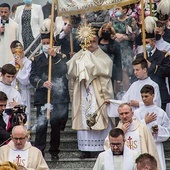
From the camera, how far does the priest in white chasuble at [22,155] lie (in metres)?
18.6

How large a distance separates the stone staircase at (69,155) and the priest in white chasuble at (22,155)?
215cm

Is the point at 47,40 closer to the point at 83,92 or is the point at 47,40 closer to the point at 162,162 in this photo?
the point at 83,92

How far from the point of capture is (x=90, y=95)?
70.7ft

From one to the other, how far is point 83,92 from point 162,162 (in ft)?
7.39

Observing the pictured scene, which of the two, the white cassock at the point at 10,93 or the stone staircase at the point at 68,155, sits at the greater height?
the white cassock at the point at 10,93

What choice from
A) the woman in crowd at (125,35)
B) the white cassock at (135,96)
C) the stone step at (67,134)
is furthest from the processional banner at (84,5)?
the stone step at (67,134)

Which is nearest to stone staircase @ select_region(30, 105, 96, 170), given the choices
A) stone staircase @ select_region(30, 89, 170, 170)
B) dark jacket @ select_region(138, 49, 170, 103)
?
stone staircase @ select_region(30, 89, 170, 170)

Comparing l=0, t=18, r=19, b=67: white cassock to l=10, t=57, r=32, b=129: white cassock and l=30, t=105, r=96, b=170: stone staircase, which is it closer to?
l=10, t=57, r=32, b=129: white cassock

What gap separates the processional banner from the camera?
864 inches

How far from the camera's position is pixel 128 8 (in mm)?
22969

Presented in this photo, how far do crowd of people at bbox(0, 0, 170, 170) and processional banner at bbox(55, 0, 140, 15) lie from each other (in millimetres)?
323

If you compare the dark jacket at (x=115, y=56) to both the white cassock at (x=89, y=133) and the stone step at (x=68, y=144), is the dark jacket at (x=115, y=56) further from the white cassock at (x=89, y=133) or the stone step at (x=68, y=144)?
the stone step at (x=68, y=144)

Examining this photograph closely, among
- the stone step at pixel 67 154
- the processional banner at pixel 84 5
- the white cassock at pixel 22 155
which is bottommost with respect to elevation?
the white cassock at pixel 22 155

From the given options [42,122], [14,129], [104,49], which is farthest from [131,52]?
[14,129]
